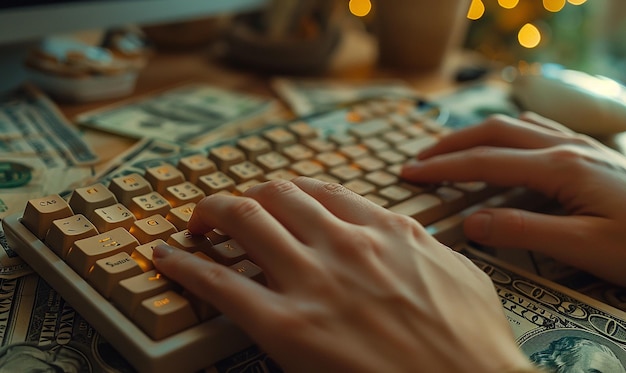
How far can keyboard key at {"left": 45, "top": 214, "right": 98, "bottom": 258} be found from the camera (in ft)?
1.47

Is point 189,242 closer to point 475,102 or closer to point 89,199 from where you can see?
point 89,199

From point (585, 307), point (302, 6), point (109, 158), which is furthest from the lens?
point (302, 6)

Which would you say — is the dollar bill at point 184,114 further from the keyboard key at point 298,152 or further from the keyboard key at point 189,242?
the keyboard key at point 189,242

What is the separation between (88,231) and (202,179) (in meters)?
0.12

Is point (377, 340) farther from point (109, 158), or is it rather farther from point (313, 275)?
point (109, 158)

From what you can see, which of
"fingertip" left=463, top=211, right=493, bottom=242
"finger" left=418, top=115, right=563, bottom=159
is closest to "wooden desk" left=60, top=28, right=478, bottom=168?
"finger" left=418, top=115, right=563, bottom=159

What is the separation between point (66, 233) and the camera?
45 centimetres

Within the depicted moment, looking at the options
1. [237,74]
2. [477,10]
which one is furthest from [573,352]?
[477,10]

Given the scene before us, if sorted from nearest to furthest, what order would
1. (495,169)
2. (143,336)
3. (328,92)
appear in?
(143,336) → (495,169) → (328,92)

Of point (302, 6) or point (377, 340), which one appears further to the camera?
point (302, 6)

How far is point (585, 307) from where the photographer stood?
497mm

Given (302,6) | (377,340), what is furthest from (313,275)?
(302,6)

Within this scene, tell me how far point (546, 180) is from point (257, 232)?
30 cm

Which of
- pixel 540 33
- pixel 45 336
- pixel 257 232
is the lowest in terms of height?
pixel 45 336
